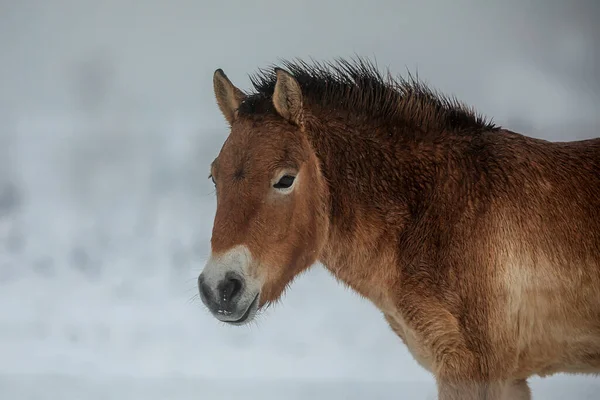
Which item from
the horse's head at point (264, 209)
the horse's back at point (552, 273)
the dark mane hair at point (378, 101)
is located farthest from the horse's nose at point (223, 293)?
the horse's back at point (552, 273)

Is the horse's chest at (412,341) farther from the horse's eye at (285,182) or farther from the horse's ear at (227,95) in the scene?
the horse's ear at (227,95)

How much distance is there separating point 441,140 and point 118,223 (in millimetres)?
1404

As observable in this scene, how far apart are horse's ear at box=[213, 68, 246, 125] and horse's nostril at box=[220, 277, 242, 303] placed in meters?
0.58

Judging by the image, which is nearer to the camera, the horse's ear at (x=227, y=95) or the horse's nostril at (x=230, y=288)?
the horse's nostril at (x=230, y=288)

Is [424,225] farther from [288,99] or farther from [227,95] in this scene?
[227,95]

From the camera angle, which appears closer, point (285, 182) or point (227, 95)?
point (285, 182)

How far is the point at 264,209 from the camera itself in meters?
1.56

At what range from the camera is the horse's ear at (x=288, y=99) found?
164cm

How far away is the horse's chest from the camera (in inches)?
63.3

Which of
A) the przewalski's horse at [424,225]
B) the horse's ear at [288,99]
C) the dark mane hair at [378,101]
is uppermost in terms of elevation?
the dark mane hair at [378,101]

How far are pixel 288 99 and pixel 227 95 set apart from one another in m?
0.25

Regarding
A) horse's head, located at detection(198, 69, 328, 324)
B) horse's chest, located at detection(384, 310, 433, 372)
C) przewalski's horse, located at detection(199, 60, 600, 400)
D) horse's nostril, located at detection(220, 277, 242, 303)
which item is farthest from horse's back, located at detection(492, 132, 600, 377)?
horse's nostril, located at detection(220, 277, 242, 303)

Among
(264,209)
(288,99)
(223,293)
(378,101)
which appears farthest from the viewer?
(378,101)

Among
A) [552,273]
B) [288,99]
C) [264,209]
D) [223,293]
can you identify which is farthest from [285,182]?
[552,273]
